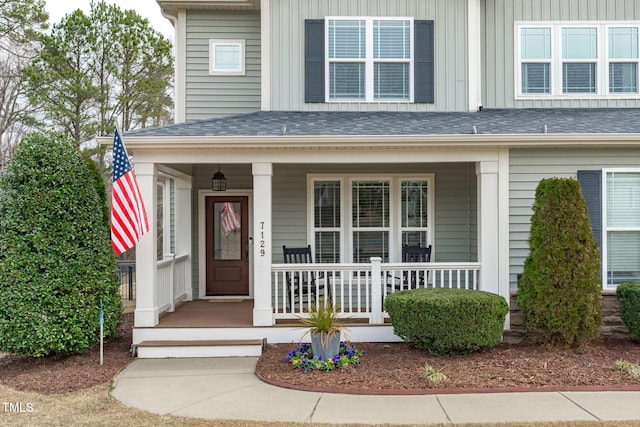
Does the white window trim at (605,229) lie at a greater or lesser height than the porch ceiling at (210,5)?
lesser

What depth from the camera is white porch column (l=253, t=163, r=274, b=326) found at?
275 inches

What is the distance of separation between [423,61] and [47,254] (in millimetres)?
6253

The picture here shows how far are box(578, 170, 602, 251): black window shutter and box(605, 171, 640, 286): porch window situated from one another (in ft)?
0.40

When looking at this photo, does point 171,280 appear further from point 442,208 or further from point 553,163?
point 553,163

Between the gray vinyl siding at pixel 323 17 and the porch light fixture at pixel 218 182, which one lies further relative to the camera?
the porch light fixture at pixel 218 182

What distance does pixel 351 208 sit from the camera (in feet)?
28.2

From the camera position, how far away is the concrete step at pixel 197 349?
6660 mm

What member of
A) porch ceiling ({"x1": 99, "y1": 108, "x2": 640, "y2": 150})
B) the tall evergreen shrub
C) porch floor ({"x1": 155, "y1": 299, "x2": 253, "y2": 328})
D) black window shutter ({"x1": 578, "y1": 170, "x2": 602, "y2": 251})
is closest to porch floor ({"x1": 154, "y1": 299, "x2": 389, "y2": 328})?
porch floor ({"x1": 155, "y1": 299, "x2": 253, "y2": 328})

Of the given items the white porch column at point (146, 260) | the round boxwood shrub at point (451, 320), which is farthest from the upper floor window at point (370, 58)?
the round boxwood shrub at point (451, 320)

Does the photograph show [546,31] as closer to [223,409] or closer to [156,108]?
[223,409]

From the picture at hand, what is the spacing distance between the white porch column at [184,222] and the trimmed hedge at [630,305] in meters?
6.74

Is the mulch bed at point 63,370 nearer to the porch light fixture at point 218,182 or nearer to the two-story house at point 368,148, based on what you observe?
the two-story house at point 368,148

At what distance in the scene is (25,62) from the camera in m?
17.8

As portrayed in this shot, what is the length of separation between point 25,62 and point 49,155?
46.2ft
